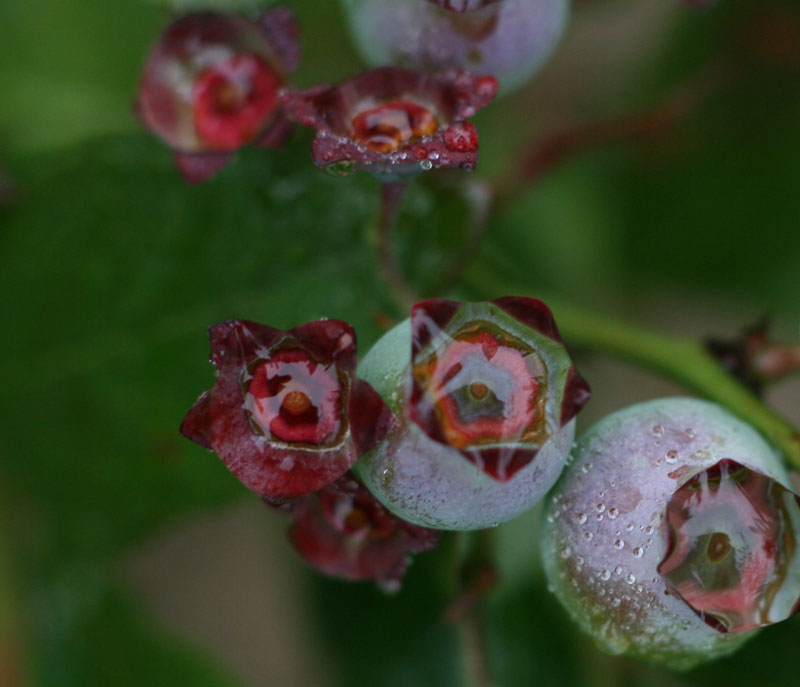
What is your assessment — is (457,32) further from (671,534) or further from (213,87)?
(671,534)

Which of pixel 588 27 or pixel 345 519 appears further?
pixel 588 27

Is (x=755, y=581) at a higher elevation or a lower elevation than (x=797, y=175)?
higher

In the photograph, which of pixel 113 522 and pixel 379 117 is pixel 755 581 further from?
pixel 113 522

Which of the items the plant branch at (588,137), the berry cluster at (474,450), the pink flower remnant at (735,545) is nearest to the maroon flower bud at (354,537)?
the berry cluster at (474,450)

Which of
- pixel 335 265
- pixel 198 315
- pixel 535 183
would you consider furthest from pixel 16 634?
pixel 535 183

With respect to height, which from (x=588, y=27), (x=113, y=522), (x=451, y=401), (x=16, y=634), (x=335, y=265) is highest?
(x=451, y=401)

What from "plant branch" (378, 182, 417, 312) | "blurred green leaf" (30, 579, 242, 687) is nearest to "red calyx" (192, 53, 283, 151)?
"plant branch" (378, 182, 417, 312)

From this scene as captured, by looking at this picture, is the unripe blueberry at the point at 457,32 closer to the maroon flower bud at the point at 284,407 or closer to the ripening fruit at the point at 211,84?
the ripening fruit at the point at 211,84
